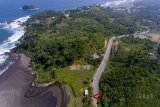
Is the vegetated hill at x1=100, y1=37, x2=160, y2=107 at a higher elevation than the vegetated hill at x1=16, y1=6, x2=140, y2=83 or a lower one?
lower

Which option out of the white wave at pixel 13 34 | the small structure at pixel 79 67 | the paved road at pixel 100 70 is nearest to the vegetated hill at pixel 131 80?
the paved road at pixel 100 70

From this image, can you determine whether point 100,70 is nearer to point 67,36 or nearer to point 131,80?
point 131,80

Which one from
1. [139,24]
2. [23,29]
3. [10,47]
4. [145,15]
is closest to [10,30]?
[23,29]

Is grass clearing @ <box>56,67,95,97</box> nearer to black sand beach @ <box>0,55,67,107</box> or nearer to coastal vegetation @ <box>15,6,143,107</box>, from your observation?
coastal vegetation @ <box>15,6,143,107</box>

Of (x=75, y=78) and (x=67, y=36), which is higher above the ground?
(x=67, y=36)

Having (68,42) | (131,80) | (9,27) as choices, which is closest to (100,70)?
(131,80)

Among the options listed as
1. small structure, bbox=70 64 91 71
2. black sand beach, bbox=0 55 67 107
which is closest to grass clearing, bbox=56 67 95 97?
small structure, bbox=70 64 91 71

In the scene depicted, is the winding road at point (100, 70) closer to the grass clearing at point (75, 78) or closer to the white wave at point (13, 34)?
the grass clearing at point (75, 78)
